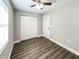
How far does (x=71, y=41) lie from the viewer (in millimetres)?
3006

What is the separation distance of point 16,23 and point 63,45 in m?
3.62

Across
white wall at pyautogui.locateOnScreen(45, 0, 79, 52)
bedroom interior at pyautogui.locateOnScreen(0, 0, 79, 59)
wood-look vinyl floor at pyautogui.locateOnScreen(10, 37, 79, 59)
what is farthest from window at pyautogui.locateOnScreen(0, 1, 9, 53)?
white wall at pyautogui.locateOnScreen(45, 0, 79, 52)

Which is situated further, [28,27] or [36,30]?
[36,30]

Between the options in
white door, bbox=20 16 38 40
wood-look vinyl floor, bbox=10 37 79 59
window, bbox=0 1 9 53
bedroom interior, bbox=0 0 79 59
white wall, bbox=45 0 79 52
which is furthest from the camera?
white door, bbox=20 16 38 40

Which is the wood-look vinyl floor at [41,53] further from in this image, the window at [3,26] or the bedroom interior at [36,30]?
the window at [3,26]

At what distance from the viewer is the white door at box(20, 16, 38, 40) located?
4.85 meters

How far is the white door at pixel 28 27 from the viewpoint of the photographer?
191 inches

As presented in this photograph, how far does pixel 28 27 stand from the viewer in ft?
17.2

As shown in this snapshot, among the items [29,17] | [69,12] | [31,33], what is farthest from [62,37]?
[29,17]

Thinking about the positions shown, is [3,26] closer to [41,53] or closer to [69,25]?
[41,53]

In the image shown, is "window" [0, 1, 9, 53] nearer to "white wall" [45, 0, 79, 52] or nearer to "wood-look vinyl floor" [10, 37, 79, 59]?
"wood-look vinyl floor" [10, 37, 79, 59]

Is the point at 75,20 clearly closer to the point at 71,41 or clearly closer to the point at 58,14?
the point at 71,41

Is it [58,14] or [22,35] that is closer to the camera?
[58,14]

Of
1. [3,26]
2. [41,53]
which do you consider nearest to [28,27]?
[41,53]
